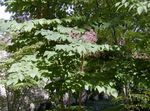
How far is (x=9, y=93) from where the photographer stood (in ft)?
31.3

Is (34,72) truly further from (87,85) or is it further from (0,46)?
(0,46)

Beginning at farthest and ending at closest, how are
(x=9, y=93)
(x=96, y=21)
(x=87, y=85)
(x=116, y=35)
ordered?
(x=9, y=93)
(x=116, y=35)
(x=96, y=21)
(x=87, y=85)

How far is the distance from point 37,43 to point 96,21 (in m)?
0.93

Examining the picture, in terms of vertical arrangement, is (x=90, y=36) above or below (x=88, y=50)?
above

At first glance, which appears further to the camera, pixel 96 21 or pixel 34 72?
pixel 96 21

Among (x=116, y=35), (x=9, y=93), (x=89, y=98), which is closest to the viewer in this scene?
(x=116, y=35)

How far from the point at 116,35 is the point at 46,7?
1217 millimetres

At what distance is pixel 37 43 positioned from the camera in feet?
15.8

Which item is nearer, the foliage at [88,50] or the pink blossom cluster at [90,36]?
the foliage at [88,50]

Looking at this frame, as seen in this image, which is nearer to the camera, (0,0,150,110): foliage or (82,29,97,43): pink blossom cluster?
(0,0,150,110): foliage

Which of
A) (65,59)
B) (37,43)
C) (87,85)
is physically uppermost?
(37,43)

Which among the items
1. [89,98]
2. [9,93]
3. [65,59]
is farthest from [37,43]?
[89,98]

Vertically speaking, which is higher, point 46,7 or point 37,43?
point 46,7

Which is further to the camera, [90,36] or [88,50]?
[90,36]
